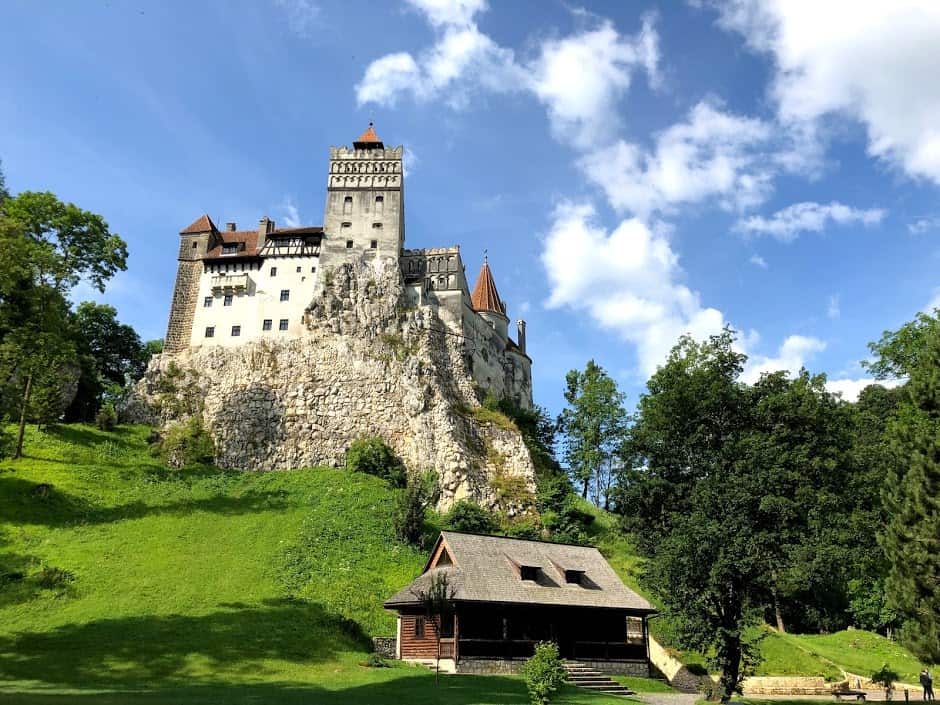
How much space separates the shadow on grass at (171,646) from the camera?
2286cm

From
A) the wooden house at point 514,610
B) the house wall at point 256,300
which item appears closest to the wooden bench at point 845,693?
the wooden house at point 514,610

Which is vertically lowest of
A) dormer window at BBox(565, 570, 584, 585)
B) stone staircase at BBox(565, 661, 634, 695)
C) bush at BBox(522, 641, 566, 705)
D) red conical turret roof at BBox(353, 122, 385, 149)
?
stone staircase at BBox(565, 661, 634, 695)

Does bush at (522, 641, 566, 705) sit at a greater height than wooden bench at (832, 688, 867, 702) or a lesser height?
greater

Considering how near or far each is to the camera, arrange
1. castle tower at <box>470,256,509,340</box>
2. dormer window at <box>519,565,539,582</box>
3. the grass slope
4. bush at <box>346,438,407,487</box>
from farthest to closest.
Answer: castle tower at <box>470,256,509,340</box>
bush at <box>346,438,407,487</box>
dormer window at <box>519,565,539,582</box>
the grass slope

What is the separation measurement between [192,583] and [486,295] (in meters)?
48.4

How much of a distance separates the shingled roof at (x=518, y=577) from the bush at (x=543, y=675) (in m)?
7.72

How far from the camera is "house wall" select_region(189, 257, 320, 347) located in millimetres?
64688

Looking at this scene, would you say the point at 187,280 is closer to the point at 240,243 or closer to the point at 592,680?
the point at 240,243

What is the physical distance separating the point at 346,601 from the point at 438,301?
1490 inches

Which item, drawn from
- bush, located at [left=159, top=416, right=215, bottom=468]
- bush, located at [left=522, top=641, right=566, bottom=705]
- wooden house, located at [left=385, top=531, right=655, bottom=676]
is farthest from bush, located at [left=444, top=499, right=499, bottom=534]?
bush, located at [left=522, top=641, right=566, bottom=705]

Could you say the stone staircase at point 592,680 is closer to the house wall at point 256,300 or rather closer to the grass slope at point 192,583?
the grass slope at point 192,583

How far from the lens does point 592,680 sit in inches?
1153

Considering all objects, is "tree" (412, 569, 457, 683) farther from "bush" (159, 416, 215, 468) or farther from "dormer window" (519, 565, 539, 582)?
"bush" (159, 416, 215, 468)

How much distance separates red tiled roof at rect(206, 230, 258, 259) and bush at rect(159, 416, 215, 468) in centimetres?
1849
